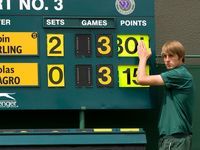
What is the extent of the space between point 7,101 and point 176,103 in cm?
198

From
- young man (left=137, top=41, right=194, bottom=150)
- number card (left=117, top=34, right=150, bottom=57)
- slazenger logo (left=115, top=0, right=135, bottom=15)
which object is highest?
slazenger logo (left=115, top=0, right=135, bottom=15)

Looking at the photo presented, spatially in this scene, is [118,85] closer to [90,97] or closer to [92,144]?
[90,97]

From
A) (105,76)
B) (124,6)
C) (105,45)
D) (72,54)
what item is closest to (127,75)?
(105,76)

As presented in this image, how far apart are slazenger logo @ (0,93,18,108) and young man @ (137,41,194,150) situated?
1678 millimetres

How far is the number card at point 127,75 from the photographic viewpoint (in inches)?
252

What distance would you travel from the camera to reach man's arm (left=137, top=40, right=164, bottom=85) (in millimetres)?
5336

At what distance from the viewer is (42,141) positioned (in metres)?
5.89

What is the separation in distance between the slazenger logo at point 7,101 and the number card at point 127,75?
118 centimetres

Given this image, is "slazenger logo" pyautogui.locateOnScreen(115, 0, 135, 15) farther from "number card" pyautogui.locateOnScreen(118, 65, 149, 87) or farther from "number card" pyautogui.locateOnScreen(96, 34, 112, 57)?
"number card" pyautogui.locateOnScreen(118, 65, 149, 87)

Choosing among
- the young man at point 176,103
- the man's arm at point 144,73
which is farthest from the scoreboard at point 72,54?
the young man at point 176,103

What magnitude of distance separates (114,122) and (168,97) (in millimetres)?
1639

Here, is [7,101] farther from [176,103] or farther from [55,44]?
[176,103]

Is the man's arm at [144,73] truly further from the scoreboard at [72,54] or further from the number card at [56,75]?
the number card at [56,75]

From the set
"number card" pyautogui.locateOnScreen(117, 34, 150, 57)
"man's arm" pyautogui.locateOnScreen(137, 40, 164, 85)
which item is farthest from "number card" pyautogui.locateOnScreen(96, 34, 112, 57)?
"man's arm" pyautogui.locateOnScreen(137, 40, 164, 85)
